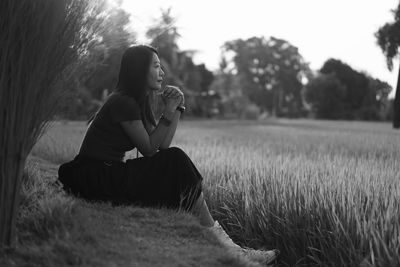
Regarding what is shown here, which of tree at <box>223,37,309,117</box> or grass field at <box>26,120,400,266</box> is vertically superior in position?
tree at <box>223,37,309,117</box>

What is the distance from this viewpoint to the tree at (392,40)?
1422 centimetres

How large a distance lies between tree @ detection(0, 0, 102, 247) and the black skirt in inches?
24.2

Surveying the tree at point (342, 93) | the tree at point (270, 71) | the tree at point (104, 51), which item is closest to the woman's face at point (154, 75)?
the tree at point (104, 51)

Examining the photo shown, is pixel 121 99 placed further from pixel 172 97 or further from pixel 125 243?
pixel 125 243

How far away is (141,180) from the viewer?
2389mm

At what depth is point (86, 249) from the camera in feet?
5.44

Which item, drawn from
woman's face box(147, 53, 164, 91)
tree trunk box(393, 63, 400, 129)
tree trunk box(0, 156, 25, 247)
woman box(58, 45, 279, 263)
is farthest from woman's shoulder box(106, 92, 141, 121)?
tree trunk box(393, 63, 400, 129)

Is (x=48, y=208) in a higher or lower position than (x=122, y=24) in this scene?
lower

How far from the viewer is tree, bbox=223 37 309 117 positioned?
165 feet

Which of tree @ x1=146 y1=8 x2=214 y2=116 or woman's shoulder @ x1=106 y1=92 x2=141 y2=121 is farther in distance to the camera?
tree @ x1=146 y1=8 x2=214 y2=116

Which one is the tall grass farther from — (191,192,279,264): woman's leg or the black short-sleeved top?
the black short-sleeved top

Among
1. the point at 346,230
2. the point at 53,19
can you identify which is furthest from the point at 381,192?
the point at 53,19

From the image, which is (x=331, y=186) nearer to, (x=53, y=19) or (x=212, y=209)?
(x=212, y=209)

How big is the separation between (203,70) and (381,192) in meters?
35.3
